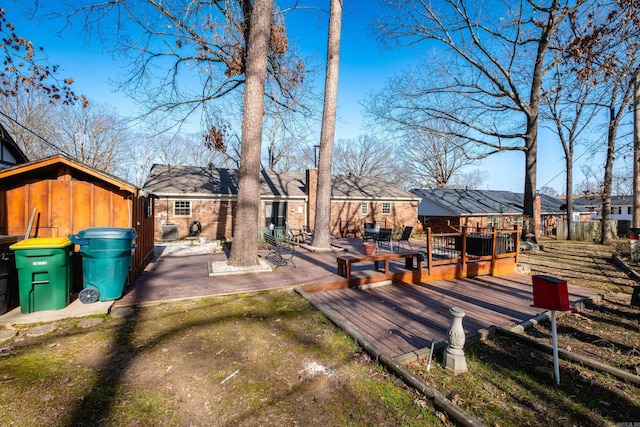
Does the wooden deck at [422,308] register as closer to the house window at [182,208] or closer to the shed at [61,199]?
the shed at [61,199]

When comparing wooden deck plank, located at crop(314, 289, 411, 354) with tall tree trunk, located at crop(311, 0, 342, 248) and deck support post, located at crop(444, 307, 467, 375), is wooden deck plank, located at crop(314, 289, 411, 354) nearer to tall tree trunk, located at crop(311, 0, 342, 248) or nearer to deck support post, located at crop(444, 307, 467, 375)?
deck support post, located at crop(444, 307, 467, 375)

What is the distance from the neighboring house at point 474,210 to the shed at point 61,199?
1861 centimetres

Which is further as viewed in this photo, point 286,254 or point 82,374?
point 286,254

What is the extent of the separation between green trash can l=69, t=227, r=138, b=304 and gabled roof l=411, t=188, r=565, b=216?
20.7 meters

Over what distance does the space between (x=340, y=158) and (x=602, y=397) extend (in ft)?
125

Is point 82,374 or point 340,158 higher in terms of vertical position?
A: point 340,158

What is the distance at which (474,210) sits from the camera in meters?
21.5

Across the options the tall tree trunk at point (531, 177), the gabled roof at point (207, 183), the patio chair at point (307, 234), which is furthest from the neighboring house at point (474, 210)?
the gabled roof at point (207, 183)

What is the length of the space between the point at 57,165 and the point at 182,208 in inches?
345

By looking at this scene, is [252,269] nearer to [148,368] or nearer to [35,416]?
[148,368]

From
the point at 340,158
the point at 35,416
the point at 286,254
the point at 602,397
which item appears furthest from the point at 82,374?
the point at 340,158

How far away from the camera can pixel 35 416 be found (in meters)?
2.22

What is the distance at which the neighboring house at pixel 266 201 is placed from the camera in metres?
13.9

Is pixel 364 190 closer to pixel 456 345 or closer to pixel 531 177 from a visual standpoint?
pixel 531 177
